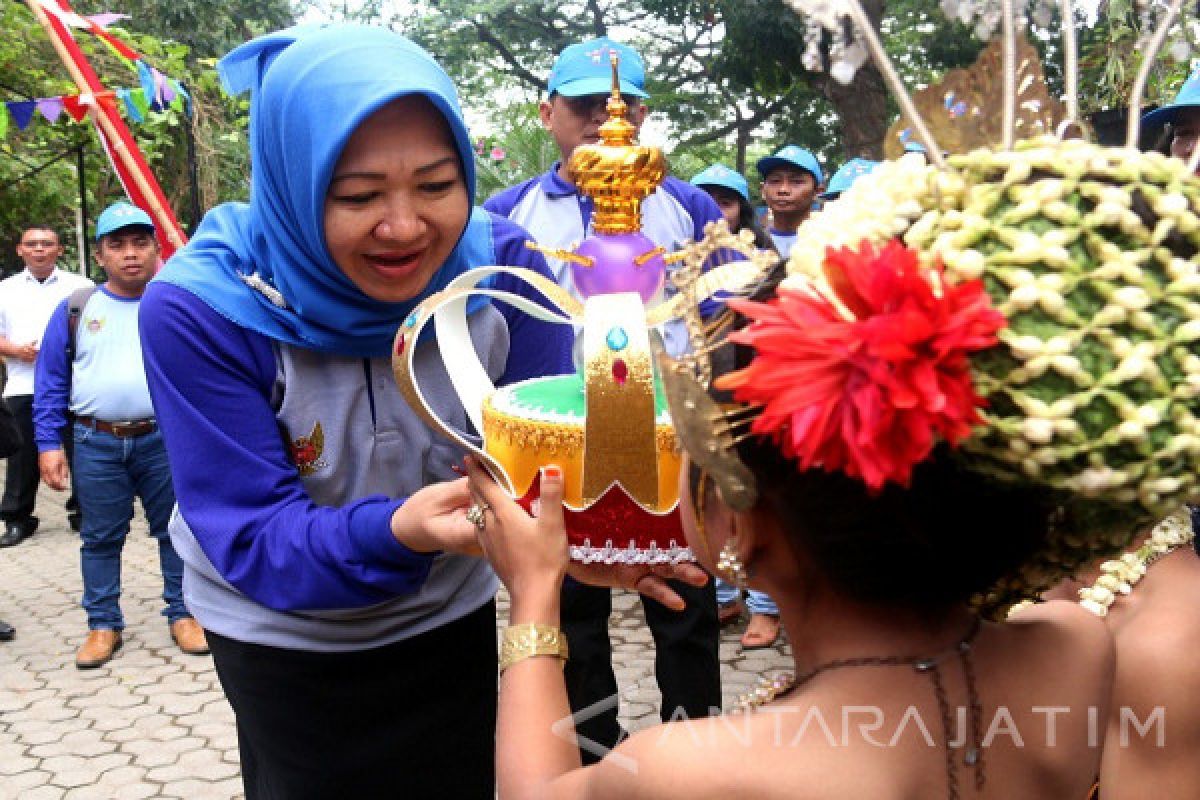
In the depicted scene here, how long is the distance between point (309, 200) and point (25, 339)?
678 cm

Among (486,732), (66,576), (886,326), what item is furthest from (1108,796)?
(66,576)

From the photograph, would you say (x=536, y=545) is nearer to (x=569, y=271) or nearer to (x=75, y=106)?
(x=569, y=271)

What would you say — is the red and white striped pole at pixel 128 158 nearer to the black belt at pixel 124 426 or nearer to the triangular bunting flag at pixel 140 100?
the black belt at pixel 124 426

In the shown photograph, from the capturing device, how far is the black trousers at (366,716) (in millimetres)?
2180

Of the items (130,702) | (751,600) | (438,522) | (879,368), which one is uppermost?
(879,368)

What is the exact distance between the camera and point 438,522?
6.07 feet

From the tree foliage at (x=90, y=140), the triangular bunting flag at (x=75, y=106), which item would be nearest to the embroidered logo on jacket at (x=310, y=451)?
the triangular bunting flag at (x=75, y=106)

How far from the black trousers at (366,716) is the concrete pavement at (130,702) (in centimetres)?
205

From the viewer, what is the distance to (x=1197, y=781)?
7.57 feet

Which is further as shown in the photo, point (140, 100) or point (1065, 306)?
point (140, 100)

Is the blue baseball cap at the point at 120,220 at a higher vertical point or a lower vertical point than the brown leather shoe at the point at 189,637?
higher

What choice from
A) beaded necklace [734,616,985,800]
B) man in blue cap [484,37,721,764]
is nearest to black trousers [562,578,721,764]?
man in blue cap [484,37,721,764]

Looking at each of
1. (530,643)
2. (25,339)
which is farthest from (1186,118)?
(25,339)

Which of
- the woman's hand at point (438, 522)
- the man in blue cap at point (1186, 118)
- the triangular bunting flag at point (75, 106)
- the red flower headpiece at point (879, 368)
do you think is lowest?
the woman's hand at point (438, 522)
